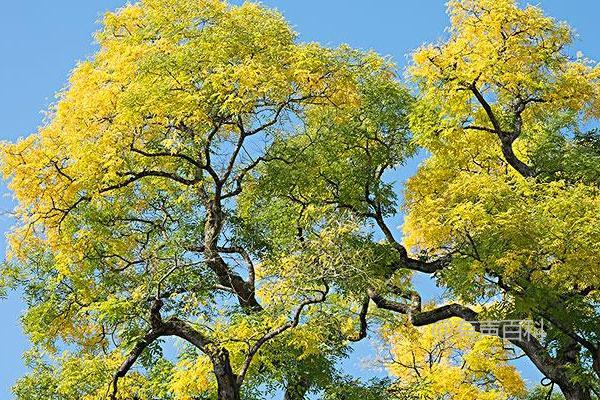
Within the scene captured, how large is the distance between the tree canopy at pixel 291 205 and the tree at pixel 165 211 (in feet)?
0.10

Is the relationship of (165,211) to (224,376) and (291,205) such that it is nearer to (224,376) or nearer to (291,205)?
(291,205)

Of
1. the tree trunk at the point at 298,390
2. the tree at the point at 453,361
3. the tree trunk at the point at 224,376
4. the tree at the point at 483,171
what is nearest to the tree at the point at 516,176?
the tree at the point at 483,171

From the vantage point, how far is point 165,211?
13.7 m

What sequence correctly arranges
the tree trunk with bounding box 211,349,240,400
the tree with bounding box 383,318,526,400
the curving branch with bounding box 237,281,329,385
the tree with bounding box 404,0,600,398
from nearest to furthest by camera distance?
the curving branch with bounding box 237,281,329,385, the tree trunk with bounding box 211,349,240,400, the tree with bounding box 404,0,600,398, the tree with bounding box 383,318,526,400

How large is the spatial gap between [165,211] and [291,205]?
1.84 metres

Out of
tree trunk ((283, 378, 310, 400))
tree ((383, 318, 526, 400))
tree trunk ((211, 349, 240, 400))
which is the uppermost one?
tree ((383, 318, 526, 400))

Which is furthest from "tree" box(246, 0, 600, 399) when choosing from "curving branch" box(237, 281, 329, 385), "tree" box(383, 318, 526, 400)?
"curving branch" box(237, 281, 329, 385)

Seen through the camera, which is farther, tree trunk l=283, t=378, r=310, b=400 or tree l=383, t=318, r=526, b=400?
tree l=383, t=318, r=526, b=400

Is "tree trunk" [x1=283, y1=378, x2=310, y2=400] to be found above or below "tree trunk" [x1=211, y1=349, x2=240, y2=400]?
above

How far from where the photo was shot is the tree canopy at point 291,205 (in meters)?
11.9

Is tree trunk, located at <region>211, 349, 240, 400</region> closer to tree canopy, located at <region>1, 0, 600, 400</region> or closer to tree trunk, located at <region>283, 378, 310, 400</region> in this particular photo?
tree canopy, located at <region>1, 0, 600, 400</region>

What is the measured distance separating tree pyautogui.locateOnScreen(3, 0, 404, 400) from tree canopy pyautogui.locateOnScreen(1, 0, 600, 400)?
31 mm

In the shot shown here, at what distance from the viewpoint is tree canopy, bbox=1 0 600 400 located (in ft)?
39.0

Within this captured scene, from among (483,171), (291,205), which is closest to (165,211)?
(291,205)
